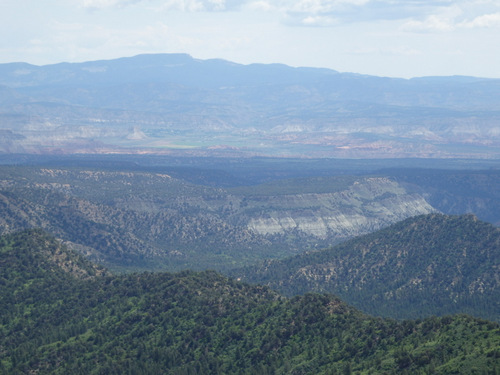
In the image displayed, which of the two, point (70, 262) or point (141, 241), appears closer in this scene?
point (70, 262)

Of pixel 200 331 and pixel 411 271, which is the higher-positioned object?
pixel 200 331

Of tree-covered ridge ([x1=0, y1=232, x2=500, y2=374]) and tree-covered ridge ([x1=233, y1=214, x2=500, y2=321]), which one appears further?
tree-covered ridge ([x1=233, y1=214, x2=500, y2=321])

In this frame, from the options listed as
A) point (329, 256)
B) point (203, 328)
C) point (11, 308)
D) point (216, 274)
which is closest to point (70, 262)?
point (11, 308)

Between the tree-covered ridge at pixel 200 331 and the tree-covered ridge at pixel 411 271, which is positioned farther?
the tree-covered ridge at pixel 411 271

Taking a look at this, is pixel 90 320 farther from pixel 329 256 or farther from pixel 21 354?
pixel 329 256
